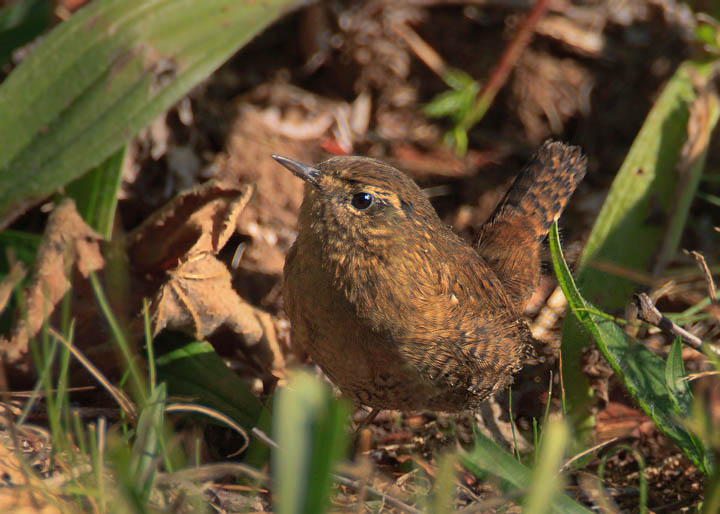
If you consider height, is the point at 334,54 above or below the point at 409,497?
above

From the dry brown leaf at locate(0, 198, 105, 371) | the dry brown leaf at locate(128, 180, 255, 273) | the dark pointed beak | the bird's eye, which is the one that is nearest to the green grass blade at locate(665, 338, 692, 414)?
the bird's eye

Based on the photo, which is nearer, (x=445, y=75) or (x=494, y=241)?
→ (x=494, y=241)

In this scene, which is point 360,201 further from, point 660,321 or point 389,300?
point 660,321

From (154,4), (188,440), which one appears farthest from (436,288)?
(154,4)

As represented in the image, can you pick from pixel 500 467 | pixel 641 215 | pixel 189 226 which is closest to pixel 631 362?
pixel 500 467

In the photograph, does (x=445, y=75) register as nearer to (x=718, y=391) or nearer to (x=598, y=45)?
(x=598, y=45)
